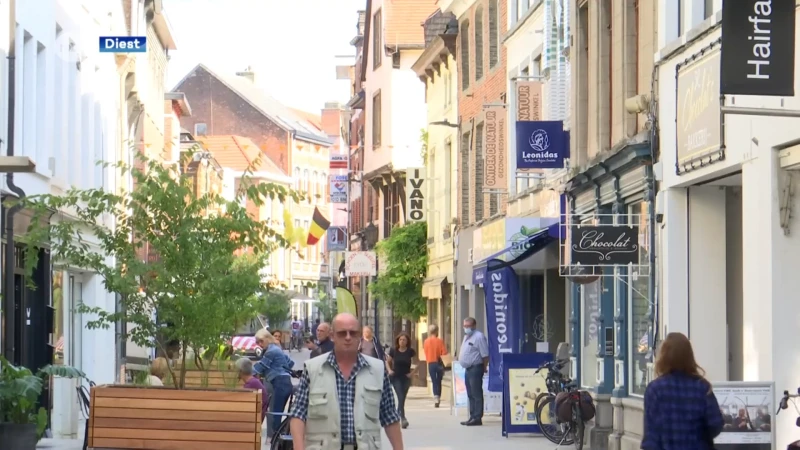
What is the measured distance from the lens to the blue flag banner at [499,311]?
27.8 meters

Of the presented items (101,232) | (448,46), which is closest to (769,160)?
(101,232)

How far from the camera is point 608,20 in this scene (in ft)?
72.2

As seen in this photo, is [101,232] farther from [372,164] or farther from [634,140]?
[372,164]

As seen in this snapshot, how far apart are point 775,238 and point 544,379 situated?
10.2 m

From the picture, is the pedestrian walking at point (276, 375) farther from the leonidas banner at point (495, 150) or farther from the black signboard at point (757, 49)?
the black signboard at point (757, 49)

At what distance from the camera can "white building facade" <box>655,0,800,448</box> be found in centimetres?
1412

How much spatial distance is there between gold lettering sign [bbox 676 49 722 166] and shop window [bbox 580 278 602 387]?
17.2 ft

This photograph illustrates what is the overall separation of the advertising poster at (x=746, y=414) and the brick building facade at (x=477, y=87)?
19630 mm

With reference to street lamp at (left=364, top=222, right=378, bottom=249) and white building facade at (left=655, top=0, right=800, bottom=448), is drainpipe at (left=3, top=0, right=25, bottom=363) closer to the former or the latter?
white building facade at (left=655, top=0, right=800, bottom=448)

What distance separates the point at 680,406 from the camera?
1012 centimetres

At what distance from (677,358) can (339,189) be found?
62.0 meters

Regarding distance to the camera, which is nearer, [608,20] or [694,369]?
[694,369]

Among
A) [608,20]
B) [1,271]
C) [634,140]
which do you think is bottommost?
[1,271]

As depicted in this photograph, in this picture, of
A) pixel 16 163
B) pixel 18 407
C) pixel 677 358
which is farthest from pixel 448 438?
pixel 677 358
